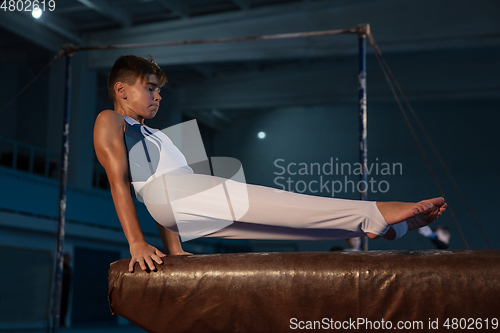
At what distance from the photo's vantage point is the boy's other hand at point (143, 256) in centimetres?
152

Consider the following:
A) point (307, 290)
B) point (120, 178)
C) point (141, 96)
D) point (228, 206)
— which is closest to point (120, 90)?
point (141, 96)

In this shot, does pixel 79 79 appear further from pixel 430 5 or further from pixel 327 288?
pixel 327 288

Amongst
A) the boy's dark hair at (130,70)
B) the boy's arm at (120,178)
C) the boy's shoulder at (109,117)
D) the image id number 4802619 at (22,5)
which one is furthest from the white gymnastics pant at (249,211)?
the image id number 4802619 at (22,5)

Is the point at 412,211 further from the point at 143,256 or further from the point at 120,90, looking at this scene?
the point at 120,90

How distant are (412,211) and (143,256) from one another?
867mm

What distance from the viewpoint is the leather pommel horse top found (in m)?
1.29

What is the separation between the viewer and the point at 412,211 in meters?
1.55

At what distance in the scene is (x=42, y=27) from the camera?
9.27 metres

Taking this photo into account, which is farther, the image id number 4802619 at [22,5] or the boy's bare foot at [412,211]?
the image id number 4802619 at [22,5]

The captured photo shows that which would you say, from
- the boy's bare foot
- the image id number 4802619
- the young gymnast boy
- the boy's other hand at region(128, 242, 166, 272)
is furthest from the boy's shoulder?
the image id number 4802619

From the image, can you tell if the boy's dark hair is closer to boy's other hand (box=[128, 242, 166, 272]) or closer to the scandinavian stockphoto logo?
the scandinavian stockphoto logo

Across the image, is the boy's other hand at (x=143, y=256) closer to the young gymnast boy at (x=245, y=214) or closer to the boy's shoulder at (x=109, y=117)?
the young gymnast boy at (x=245, y=214)

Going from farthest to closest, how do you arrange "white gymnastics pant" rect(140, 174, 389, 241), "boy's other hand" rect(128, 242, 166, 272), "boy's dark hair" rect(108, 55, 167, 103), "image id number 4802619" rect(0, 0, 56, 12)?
"image id number 4802619" rect(0, 0, 56, 12) < "boy's dark hair" rect(108, 55, 167, 103) < "white gymnastics pant" rect(140, 174, 389, 241) < "boy's other hand" rect(128, 242, 166, 272)

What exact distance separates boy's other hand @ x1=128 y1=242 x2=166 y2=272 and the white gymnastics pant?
0.73 feet
